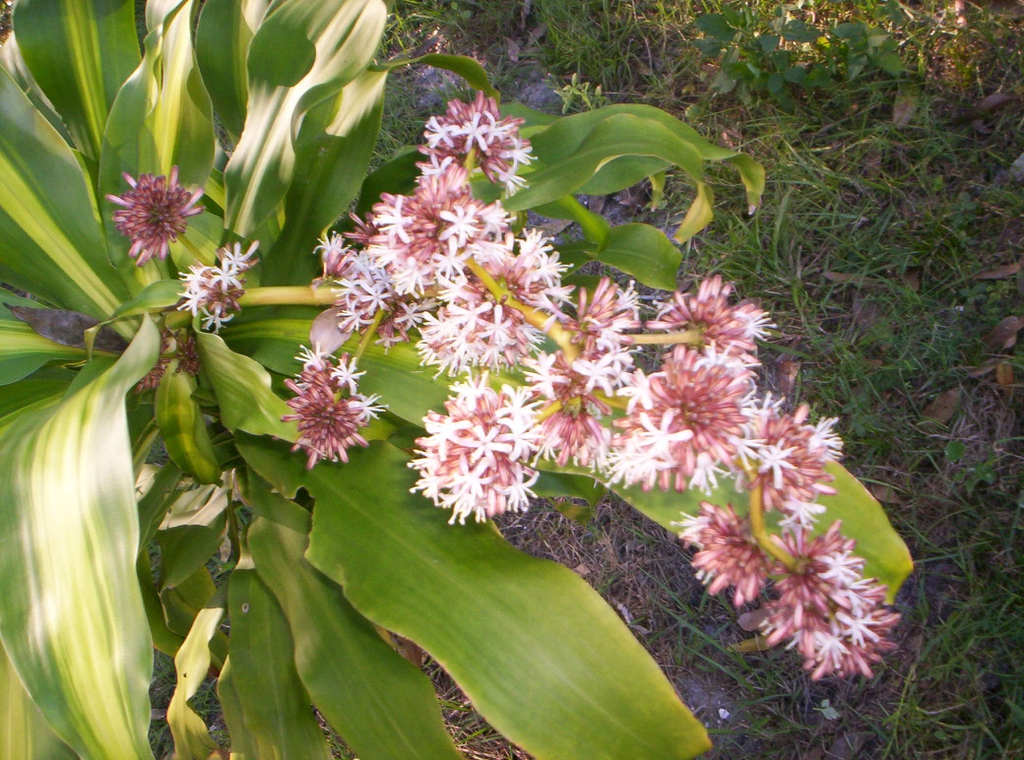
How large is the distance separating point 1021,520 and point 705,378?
1.55 metres

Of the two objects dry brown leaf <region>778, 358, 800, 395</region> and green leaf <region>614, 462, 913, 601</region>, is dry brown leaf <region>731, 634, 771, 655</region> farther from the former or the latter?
green leaf <region>614, 462, 913, 601</region>

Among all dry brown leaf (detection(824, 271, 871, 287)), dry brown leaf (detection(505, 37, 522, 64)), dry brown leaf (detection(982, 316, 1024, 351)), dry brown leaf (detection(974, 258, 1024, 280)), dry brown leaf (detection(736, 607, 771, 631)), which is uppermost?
dry brown leaf (detection(505, 37, 522, 64))

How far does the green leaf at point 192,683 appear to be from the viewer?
158cm

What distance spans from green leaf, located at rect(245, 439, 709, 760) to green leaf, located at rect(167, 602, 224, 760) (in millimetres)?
520

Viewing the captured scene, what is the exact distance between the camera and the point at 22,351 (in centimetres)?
136

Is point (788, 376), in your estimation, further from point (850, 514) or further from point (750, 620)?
point (850, 514)

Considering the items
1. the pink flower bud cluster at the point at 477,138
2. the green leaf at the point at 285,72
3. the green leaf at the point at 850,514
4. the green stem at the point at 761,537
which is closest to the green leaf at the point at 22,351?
the green leaf at the point at 285,72

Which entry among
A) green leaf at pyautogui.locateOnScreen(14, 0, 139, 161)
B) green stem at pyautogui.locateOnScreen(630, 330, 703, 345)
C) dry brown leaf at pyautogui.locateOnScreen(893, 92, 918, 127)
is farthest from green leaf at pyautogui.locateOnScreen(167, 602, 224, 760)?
dry brown leaf at pyautogui.locateOnScreen(893, 92, 918, 127)

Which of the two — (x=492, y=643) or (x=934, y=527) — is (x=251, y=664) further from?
(x=934, y=527)

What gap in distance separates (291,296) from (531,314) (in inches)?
16.6

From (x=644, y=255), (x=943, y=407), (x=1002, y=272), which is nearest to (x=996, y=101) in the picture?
(x=1002, y=272)

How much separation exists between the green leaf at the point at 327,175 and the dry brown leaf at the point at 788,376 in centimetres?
132

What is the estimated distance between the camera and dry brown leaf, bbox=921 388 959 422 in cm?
206

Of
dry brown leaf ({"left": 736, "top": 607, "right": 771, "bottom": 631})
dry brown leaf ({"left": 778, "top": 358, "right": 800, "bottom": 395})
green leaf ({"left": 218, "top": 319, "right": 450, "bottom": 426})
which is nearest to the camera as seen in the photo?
green leaf ({"left": 218, "top": 319, "right": 450, "bottom": 426})
